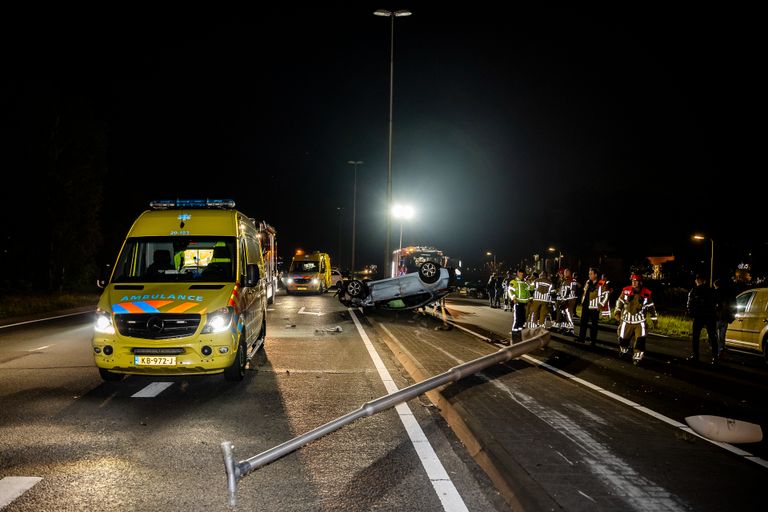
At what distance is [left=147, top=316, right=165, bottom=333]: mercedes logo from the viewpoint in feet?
26.0

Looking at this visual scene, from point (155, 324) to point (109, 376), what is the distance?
55.4 inches

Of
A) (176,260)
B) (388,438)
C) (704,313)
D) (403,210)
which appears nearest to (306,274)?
(403,210)

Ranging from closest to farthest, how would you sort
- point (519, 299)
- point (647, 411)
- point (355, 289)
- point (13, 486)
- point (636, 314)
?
point (13, 486) → point (647, 411) → point (636, 314) → point (519, 299) → point (355, 289)

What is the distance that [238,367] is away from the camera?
8719mm

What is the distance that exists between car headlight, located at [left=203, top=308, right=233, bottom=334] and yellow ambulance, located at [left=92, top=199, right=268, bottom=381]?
0.5 inches

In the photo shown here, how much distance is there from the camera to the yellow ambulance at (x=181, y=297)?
7.93m

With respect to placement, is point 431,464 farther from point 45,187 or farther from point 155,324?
point 45,187

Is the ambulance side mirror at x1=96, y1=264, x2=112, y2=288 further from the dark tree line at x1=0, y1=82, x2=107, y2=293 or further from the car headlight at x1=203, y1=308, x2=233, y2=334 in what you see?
the dark tree line at x1=0, y1=82, x2=107, y2=293

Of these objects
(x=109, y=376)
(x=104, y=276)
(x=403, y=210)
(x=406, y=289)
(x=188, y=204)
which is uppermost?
(x=403, y=210)

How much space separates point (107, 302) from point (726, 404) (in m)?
8.44

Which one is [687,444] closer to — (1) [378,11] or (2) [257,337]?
(2) [257,337]

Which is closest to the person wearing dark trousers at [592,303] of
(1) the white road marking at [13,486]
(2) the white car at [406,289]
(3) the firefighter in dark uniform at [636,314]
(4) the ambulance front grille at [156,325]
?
(3) the firefighter in dark uniform at [636,314]

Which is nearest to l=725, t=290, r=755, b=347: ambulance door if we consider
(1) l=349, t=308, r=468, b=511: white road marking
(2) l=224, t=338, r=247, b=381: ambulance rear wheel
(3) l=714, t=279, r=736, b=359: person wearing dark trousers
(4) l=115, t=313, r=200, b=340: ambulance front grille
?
(3) l=714, t=279, r=736, b=359: person wearing dark trousers

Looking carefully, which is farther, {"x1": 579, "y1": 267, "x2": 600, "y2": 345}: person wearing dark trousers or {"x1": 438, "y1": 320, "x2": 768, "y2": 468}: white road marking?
{"x1": 579, "y1": 267, "x2": 600, "y2": 345}: person wearing dark trousers
